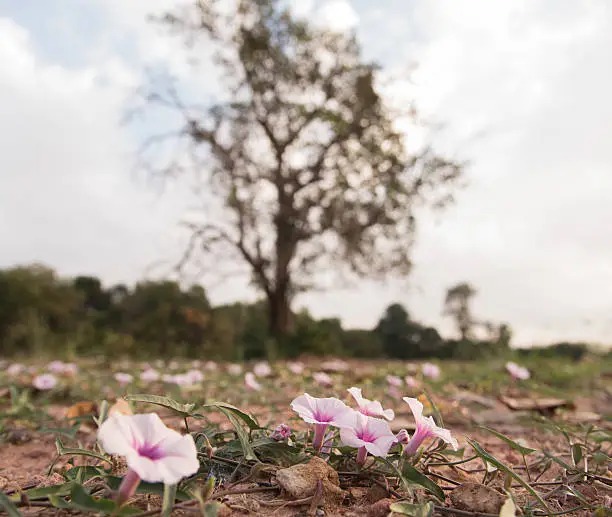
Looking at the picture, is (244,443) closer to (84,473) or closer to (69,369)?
(84,473)

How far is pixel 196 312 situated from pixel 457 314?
23.9 ft

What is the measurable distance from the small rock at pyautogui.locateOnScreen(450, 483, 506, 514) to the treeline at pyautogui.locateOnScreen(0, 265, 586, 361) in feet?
25.1

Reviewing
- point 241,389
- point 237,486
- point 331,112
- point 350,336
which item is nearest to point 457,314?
point 350,336

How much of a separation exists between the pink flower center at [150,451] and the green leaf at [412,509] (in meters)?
0.40

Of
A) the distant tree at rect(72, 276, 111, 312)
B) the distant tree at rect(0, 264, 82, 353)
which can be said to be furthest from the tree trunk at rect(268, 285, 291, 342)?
the distant tree at rect(72, 276, 111, 312)

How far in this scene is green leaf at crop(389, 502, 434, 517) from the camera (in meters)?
0.90

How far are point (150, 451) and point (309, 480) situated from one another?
13.8 inches

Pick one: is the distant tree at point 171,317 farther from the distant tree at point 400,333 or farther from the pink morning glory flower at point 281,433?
the pink morning glory flower at point 281,433

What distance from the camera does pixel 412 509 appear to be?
92 centimetres

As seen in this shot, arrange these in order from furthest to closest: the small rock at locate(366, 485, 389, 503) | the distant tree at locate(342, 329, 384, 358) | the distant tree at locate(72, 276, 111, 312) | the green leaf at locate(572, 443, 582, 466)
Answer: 1. the distant tree at locate(72, 276, 111, 312)
2. the distant tree at locate(342, 329, 384, 358)
3. the green leaf at locate(572, 443, 582, 466)
4. the small rock at locate(366, 485, 389, 503)

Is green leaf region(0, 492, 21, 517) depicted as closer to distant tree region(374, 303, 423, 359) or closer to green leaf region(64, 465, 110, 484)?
green leaf region(64, 465, 110, 484)

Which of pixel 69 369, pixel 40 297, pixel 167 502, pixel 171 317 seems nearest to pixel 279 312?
pixel 171 317

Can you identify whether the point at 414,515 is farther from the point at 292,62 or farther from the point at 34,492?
the point at 292,62

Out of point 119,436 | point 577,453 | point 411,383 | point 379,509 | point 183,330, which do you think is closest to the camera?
point 119,436
